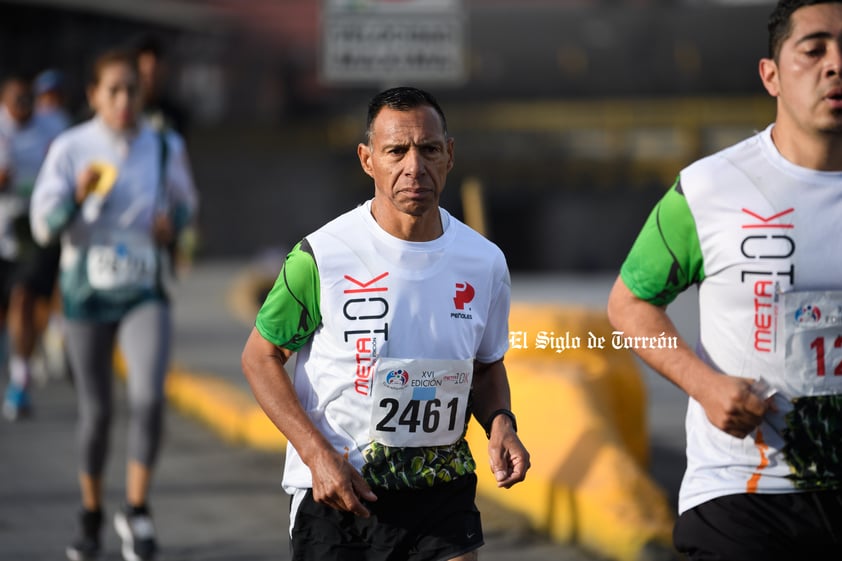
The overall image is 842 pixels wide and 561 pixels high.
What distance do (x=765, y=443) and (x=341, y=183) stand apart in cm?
3053

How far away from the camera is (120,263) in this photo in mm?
6676

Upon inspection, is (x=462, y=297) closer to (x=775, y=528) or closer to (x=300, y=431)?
(x=300, y=431)

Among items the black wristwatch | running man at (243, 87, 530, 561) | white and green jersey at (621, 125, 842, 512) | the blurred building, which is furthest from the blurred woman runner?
the blurred building

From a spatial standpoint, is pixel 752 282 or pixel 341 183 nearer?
pixel 752 282

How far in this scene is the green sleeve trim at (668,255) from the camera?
11.7 ft

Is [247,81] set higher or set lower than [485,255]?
Answer: higher

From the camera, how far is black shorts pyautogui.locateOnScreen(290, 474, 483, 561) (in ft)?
12.1

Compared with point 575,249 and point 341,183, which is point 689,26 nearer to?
point 575,249

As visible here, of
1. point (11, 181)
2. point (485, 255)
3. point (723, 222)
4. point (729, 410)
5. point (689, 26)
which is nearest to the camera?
point (729, 410)

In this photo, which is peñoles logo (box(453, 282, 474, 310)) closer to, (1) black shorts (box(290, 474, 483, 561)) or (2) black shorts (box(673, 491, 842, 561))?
(1) black shorts (box(290, 474, 483, 561))

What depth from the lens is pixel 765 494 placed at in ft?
11.4

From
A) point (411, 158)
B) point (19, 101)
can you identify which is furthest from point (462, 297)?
point (19, 101)

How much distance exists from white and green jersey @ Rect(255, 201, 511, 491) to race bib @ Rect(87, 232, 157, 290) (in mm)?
3012

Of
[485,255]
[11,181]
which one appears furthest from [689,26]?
[485,255]
